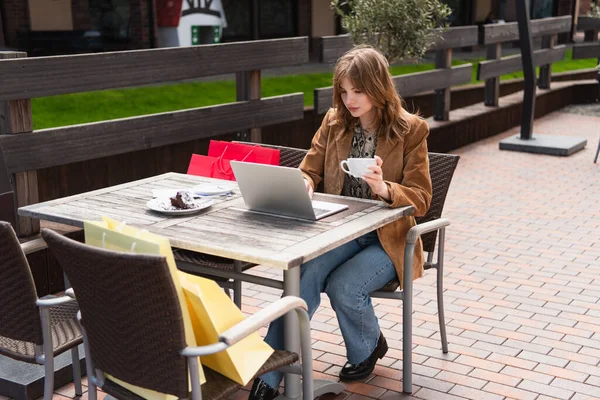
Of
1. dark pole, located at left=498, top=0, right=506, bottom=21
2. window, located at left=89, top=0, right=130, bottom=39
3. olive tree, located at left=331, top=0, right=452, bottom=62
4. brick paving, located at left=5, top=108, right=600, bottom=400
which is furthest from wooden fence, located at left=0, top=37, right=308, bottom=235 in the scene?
dark pole, located at left=498, top=0, right=506, bottom=21

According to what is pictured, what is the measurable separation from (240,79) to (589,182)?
3787 millimetres

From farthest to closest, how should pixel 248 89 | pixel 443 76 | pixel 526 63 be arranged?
pixel 443 76 → pixel 526 63 → pixel 248 89

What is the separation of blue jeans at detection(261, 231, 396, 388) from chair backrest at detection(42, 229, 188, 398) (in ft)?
3.46

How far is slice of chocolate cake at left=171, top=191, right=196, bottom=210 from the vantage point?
353 centimetres

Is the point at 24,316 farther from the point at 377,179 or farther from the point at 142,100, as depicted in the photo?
the point at 142,100

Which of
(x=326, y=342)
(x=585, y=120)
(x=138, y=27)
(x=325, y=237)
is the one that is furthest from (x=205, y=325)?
(x=138, y=27)

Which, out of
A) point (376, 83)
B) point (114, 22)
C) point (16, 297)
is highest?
point (376, 83)

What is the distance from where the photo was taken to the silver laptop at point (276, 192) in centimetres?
329

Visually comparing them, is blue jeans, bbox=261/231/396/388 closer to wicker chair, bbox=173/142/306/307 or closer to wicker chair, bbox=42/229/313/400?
wicker chair, bbox=173/142/306/307

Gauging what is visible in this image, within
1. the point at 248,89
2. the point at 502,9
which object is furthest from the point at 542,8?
the point at 248,89

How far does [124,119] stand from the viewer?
5625mm

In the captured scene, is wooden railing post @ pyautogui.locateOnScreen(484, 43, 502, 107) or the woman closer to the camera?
the woman

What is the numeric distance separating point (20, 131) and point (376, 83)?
2.19 metres

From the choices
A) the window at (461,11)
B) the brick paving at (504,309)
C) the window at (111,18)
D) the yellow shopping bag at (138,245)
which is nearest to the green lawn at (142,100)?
the window at (111,18)
